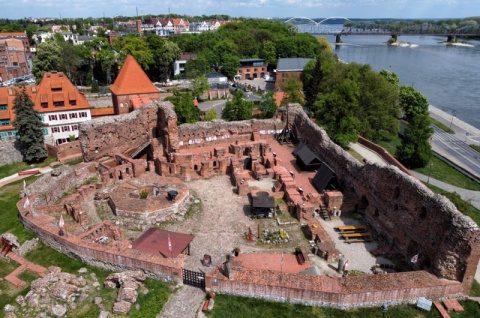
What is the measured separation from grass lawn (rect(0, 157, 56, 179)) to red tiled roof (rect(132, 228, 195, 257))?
21934 mm

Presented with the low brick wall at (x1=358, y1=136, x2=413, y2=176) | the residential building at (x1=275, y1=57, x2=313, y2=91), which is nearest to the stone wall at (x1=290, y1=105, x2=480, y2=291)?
the low brick wall at (x1=358, y1=136, x2=413, y2=176)

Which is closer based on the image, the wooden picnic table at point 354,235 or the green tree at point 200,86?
the wooden picnic table at point 354,235

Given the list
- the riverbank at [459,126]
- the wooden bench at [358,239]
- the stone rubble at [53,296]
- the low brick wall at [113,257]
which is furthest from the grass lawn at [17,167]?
the riverbank at [459,126]

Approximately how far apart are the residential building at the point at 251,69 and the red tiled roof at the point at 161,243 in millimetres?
74792

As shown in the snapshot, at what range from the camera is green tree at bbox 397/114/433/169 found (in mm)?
41688

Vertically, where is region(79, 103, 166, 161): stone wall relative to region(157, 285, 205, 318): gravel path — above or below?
above

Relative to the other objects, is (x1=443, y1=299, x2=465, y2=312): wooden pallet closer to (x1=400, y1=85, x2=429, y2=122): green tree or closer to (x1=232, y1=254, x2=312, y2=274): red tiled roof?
(x1=232, y1=254, x2=312, y2=274): red tiled roof

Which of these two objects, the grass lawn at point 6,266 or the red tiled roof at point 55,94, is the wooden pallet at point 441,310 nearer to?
the grass lawn at point 6,266

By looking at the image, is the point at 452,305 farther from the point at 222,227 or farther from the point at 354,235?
the point at 222,227

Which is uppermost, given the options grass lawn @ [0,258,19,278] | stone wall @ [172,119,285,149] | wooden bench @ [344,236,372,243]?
stone wall @ [172,119,285,149]

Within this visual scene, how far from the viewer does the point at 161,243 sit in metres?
20.2

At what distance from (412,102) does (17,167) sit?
56.6m

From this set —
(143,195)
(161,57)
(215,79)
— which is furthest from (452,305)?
(161,57)

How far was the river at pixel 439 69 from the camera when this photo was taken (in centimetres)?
7894
